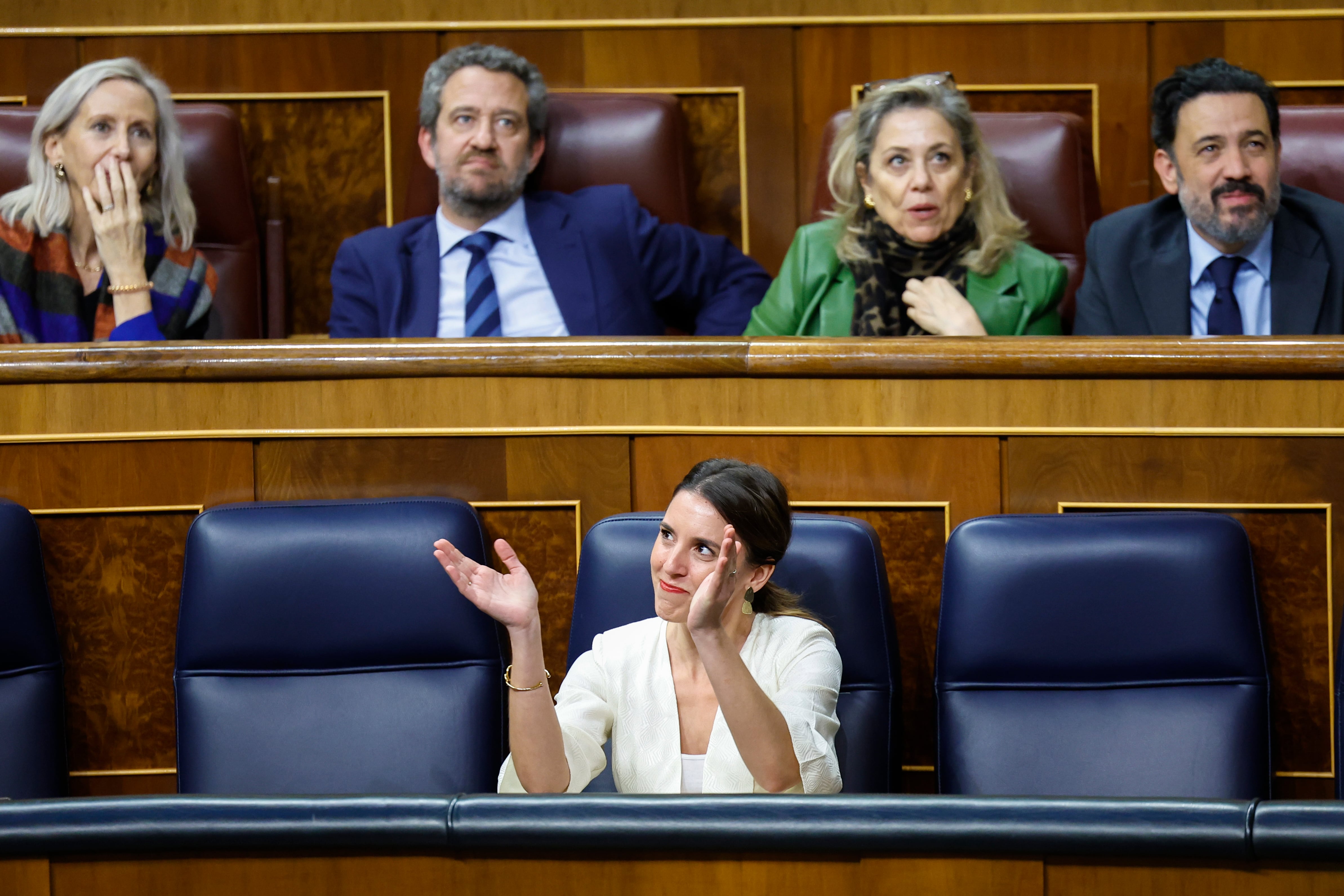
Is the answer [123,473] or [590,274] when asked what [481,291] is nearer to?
[590,274]

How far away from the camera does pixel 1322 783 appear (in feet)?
3.41

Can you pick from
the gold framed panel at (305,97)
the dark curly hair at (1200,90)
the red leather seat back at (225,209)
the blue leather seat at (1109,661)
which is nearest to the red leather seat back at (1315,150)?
the dark curly hair at (1200,90)

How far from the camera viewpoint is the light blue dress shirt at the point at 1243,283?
138 centimetres

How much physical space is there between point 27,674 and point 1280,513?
3.18 feet

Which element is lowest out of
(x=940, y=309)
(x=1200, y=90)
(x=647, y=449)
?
(x=647, y=449)

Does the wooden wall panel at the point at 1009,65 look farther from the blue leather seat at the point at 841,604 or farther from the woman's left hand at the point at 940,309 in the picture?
the blue leather seat at the point at 841,604

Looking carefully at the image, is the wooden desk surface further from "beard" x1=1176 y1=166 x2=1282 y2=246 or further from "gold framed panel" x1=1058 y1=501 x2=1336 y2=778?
"beard" x1=1176 y1=166 x2=1282 y2=246

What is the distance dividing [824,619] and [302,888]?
442 mm

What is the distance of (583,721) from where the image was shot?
3.11 ft

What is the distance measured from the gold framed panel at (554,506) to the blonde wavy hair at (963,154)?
1.60 ft

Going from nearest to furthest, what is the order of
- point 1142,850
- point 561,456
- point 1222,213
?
1. point 1142,850
2. point 561,456
3. point 1222,213

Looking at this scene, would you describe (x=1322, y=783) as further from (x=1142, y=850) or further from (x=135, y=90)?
(x=135, y=90)

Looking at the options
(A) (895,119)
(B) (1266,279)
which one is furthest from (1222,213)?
(A) (895,119)

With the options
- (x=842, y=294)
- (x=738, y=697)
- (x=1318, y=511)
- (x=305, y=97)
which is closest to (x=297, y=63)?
(x=305, y=97)
